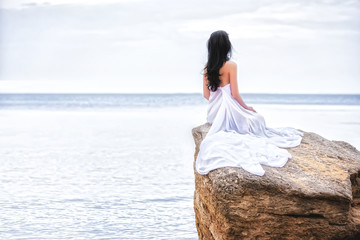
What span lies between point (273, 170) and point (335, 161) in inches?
42.3

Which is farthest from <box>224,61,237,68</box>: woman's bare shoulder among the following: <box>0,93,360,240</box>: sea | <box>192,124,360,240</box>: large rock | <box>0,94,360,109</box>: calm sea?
<box>0,94,360,109</box>: calm sea

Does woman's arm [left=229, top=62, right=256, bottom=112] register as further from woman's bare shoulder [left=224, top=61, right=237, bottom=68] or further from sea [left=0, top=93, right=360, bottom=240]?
sea [left=0, top=93, right=360, bottom=240]

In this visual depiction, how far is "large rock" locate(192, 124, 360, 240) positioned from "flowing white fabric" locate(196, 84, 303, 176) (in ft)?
0.40

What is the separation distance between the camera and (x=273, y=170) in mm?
4863

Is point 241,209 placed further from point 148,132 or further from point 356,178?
point 148,132

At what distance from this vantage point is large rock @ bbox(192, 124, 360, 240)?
4.56m

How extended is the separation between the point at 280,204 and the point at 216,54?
2067 mm

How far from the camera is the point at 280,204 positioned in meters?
4.61

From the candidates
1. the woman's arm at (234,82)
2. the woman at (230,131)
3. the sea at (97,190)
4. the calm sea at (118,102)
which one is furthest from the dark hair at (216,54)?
the calm sea at (118,102)

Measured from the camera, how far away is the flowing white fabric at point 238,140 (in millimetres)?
4891

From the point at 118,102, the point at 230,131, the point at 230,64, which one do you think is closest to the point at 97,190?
the point at 230,131

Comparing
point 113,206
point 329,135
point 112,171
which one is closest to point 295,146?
point 113,206

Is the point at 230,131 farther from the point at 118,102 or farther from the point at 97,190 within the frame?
the point at 118,102

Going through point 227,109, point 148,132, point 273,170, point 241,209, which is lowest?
point 148,132
